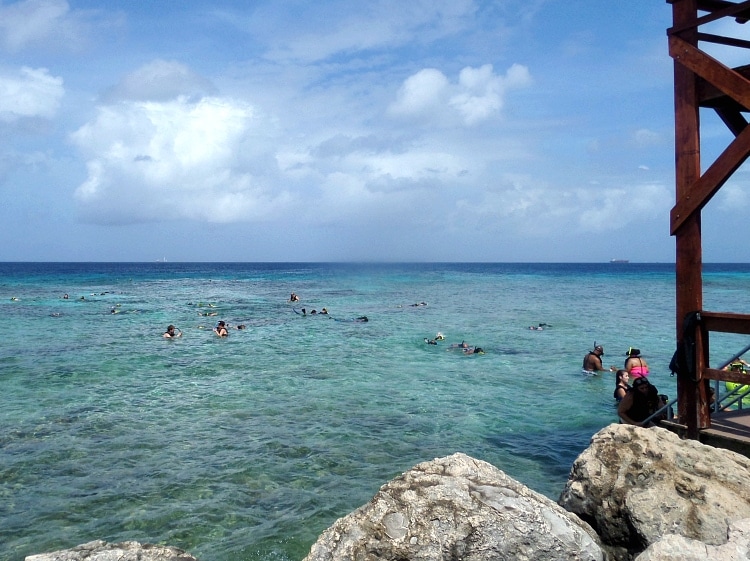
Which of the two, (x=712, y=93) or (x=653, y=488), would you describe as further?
(x=712, y=93)

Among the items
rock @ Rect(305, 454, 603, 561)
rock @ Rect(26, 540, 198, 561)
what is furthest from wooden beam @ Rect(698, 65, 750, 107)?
rock @ Rect(26, 540, 198, 561)

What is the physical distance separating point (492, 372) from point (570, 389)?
2.90 meters

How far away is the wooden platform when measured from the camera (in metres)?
7.29

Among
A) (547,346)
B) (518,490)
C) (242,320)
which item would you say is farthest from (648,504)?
(242,320)

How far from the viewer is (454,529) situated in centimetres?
455

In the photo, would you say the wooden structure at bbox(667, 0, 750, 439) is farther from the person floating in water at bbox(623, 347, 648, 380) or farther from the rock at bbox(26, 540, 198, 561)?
the person floating in water at bbox(623, 347, 648, 380)

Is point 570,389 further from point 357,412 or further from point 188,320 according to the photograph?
point 188,320

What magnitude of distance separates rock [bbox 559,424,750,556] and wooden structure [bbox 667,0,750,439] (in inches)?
61.5

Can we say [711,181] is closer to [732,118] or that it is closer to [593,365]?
[732,118]

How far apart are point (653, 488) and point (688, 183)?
4160 millimetres

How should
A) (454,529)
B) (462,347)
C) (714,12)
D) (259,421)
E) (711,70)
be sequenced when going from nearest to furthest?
(454,529) < (711,70) < (714,12) < (259,421) < (462,347)

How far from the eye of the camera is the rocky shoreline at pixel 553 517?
14.8 ft

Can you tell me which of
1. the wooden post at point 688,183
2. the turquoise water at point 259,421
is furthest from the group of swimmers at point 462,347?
the wooden post at point 688,183

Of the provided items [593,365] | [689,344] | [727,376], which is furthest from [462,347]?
[727,376]
